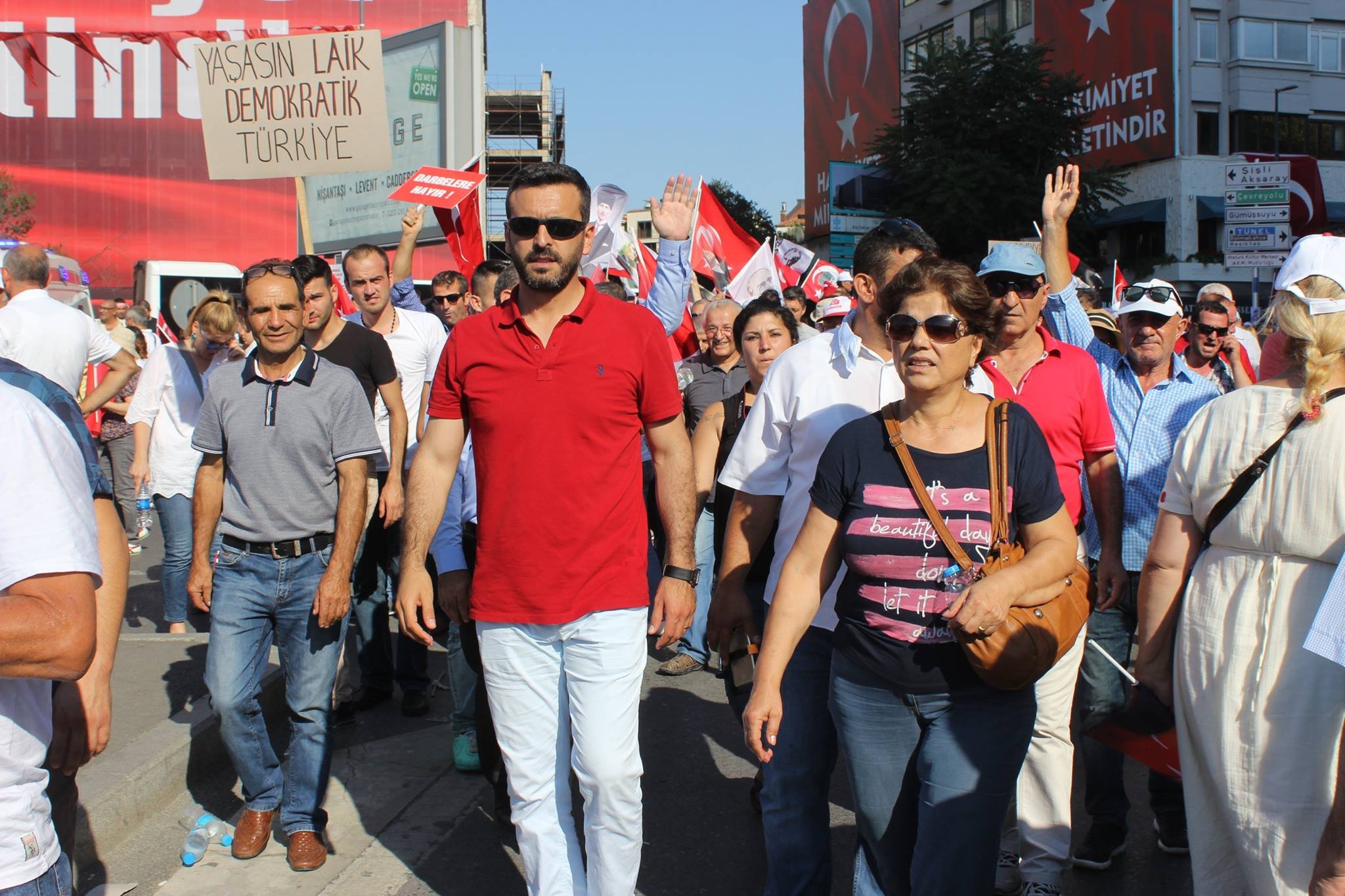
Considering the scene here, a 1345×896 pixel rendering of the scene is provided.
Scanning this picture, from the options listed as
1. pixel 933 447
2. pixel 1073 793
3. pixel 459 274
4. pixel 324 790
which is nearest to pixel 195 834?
pixel 324 790

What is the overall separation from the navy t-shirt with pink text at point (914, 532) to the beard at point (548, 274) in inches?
39.8

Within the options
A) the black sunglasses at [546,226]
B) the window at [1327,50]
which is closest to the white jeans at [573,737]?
the black sunglasses at [546,226]

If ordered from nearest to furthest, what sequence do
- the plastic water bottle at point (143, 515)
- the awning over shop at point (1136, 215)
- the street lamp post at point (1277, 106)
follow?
the plastic water bottle at point (143, 515) → the awning over shop at point (1136, 215) → the street lamp post at point (1277, 106)

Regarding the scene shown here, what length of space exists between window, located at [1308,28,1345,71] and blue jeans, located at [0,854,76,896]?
47.3 metres

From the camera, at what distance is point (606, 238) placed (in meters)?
10.2

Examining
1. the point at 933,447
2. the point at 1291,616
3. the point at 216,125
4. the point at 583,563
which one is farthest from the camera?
the point at 216,125

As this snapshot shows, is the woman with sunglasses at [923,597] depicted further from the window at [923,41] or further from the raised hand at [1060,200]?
the window at [923,41]

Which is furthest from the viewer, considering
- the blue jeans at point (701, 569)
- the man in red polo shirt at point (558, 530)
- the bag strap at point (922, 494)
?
the blue jeans at point (701, 569)

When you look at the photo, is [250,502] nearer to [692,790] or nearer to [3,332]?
[3,332]

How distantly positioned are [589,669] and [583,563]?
1.00 ft

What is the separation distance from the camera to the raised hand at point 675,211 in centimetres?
497

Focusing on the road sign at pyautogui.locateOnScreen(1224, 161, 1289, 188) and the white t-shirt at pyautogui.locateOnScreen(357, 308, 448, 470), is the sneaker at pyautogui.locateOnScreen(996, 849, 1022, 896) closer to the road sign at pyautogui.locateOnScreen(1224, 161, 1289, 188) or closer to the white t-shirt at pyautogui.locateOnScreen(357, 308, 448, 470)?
the white t-shirt at pyautogui.locateOnScreen(357, 308, 448, 470)

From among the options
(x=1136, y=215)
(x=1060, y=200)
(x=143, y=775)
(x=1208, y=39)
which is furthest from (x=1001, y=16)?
(x=143, y=775)

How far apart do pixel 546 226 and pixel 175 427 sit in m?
4.78
